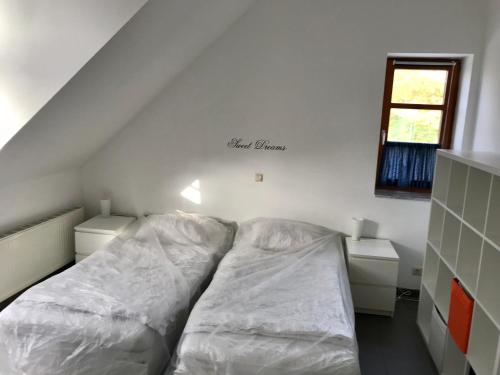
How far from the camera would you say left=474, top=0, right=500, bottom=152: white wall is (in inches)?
109

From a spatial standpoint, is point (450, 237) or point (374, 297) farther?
point (374, 297)

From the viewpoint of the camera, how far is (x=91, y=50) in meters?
2.05

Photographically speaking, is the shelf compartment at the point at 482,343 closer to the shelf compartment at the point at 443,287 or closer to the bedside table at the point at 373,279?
→ the shelf compartment at the point at 443,287

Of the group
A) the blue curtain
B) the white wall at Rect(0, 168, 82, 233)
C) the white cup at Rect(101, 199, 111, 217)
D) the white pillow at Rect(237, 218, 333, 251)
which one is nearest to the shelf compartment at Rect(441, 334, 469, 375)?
the white pillow at Rect(237, 218, 333, 251)

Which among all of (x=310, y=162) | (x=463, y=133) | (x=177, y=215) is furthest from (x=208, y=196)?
(x=463, y=133)

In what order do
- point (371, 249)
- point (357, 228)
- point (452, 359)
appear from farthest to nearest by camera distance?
point (357, 228), point (371, 249), point (452, 359)

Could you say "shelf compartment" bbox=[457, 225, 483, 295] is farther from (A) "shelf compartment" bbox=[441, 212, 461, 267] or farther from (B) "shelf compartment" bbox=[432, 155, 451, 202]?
(B) "shelf compartment" bbox=[432, 155, 451, 202]

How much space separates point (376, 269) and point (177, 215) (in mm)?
1769

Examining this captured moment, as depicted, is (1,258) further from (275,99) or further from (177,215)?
(275,99)

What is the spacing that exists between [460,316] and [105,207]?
3.08m

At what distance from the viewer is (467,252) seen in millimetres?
2262

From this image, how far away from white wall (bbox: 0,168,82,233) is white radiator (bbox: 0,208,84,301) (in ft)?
0.30

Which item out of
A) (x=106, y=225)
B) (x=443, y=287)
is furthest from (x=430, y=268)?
(x=106, y=225)

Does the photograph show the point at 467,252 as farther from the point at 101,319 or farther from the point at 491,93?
the point at 101,319
